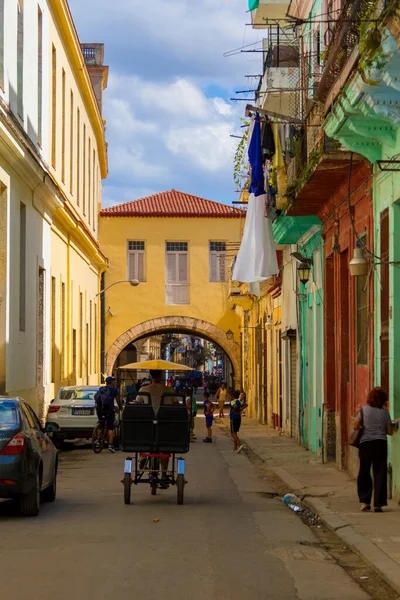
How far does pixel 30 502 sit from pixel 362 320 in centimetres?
677

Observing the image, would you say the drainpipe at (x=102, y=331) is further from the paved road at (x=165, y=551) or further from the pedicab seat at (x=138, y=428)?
the pedicab seat at (x=138, y=428)

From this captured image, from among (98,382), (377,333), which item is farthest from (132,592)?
(98,382)

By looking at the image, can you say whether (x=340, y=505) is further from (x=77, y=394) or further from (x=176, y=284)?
(x=176, y=284)

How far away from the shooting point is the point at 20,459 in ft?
37.4

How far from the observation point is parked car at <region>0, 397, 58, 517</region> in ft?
37.2

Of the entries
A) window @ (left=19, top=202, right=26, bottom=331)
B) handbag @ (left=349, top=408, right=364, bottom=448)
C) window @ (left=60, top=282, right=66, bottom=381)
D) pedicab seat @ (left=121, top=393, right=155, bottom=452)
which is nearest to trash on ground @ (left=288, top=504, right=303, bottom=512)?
handbag @ (left=349, top=408, right=364, bottom=448)

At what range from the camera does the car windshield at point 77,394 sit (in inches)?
975

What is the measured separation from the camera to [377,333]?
1427 centimetres

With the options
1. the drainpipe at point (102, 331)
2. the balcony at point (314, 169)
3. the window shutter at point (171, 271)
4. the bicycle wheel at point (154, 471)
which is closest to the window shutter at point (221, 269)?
the window shutter at point (171, 271)

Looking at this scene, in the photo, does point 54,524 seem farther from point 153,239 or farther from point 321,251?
point 153,239

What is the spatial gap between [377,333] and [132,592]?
24.9ft

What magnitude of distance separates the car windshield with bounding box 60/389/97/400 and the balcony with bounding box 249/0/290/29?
958 cm

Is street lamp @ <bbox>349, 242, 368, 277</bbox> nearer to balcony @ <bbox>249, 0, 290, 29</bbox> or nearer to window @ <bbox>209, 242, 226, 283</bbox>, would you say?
balcony @ <bbox>249, 0, 290, 29</bbox>

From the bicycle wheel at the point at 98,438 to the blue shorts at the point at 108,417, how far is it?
0.54 ft
